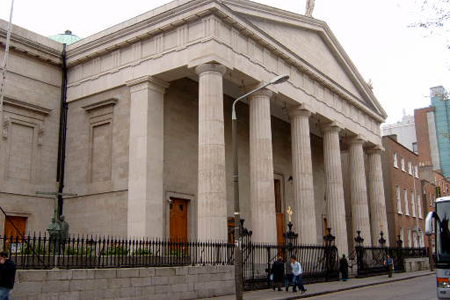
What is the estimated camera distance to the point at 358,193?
36.4m

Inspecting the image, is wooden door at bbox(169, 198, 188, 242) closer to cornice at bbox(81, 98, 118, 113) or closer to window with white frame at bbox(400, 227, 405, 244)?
cornice at bbox(81, 98, 118, 113)

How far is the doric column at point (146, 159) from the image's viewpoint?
74.4 feet

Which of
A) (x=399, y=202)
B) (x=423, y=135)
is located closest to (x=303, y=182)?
(x=399, y=202)

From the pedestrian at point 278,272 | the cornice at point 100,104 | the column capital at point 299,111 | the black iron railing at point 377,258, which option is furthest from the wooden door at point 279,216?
the cornice at point 100,104

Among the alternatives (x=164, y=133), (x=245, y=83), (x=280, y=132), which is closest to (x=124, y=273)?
(x=164, y=133)

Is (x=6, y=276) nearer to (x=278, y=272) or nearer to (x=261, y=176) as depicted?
(x=278, y=272)

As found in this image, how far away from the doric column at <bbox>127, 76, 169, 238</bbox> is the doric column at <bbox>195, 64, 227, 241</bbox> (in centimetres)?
278

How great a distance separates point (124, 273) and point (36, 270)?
2.97 meters

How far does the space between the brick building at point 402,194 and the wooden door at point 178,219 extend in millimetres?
25222

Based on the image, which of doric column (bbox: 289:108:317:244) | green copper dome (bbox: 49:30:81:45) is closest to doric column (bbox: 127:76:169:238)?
doric column (bbox: 289:108:317:244)

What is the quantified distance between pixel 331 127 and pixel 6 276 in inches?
1000

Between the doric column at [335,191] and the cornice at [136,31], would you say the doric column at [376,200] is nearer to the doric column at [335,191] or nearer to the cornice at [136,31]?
the doric column at [335,191]

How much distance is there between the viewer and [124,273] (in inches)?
603

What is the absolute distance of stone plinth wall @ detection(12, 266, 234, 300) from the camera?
13008 mm
